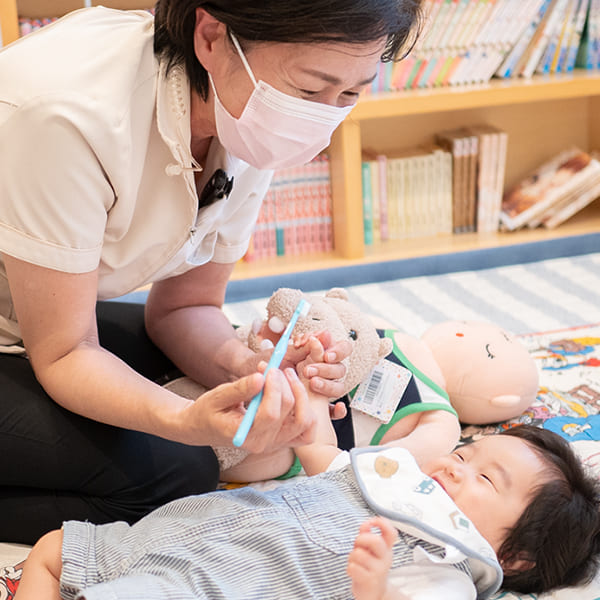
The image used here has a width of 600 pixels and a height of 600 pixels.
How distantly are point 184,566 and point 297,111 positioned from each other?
583 millimetres

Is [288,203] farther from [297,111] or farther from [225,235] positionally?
[297,111]

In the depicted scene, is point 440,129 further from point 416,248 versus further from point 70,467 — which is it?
point 70,467

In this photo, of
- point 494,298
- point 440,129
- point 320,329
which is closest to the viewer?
point 320,329

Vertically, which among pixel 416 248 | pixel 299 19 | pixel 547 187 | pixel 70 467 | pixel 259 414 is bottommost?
pixel 416 248

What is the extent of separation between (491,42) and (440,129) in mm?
343

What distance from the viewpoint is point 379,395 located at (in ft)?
4.53

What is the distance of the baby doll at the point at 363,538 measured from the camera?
99 centimetres

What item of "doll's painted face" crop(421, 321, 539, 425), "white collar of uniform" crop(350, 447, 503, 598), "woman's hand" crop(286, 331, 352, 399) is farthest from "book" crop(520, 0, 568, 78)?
"white collar of uniform" crop(350, 447, 503, 598)

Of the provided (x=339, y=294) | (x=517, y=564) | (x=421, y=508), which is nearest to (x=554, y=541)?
(x=517, y=564)

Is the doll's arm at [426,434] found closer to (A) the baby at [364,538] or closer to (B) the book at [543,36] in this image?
(A) the baby at [364,538]

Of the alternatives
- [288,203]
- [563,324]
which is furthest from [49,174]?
[288,203]

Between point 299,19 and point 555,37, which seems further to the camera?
point 555,37

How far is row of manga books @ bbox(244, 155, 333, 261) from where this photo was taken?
258cm

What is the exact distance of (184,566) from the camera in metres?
1.00
